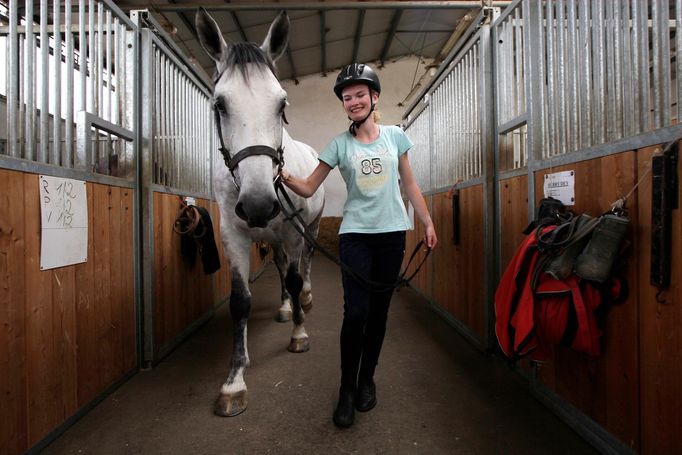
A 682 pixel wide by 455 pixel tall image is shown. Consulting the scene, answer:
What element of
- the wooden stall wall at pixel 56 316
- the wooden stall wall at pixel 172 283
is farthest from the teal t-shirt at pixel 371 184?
the wooden stall wall at pixel 56 316

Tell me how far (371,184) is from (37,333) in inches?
51.6

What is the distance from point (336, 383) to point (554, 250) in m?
1.15

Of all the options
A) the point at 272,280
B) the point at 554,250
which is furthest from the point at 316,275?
the point at 554,250

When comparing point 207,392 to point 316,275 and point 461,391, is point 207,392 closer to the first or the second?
point 461,391

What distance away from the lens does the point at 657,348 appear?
0.96 m

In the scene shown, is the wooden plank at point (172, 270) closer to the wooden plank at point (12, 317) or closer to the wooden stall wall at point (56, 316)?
the wooden stall wall at point (56, 316)

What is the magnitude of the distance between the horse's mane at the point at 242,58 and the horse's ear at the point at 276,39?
0.19m

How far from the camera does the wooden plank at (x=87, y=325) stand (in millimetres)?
1365

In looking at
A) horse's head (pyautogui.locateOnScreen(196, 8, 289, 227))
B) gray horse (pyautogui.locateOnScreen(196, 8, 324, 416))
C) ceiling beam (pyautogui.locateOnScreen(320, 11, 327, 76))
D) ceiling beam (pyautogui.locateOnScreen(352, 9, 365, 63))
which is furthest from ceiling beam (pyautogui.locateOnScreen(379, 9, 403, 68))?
horse's head (pyautogui.locateOnScreen(196, 8, 289, 227))

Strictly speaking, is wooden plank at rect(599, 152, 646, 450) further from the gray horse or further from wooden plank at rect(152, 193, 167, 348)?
wooden plank at rect(152, 193, 167, 348)

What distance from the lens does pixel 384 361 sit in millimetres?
1913

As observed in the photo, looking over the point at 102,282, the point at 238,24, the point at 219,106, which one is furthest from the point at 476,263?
the point at 238,24

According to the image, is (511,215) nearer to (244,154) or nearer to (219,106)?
(244,154)

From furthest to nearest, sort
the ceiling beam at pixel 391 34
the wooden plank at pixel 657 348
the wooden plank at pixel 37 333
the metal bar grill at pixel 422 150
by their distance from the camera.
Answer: the ceiling beam at pixel 391 34 → the metal bar grill at pixel 422 150 → the wooden plank at pixel 37 333 → the wooden plank at pixel 657 348
